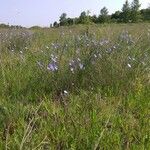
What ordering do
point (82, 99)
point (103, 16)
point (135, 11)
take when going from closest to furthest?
1. point (82, 99)
2. point (135, 11)
3. point (103, 16)

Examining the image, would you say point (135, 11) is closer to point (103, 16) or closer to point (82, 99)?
point (103, 16)

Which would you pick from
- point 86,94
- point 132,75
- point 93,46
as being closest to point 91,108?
point 86,94

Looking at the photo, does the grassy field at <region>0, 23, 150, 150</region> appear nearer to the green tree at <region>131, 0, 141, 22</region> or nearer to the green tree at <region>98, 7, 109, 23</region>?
the green tree at <region>131, 0, 141, 22</region>

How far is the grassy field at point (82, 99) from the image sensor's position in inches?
101

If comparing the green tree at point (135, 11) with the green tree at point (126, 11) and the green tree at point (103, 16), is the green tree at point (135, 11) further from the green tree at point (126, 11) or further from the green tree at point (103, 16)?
the green tree at point (103, 16)

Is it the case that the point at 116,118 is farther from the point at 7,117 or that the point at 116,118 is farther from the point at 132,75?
the point at 132,75

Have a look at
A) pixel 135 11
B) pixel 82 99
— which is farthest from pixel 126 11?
pixel 82 99

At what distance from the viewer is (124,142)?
2574 mm

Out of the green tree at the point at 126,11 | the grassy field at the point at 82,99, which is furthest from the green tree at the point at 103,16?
the grassy field at the point at 82,99

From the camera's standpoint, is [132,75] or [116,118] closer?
[116,118]

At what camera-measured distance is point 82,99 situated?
3322 millimetres

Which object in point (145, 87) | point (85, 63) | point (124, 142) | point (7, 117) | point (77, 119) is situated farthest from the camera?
point (85, 63)

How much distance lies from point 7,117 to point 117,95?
3.43 ft

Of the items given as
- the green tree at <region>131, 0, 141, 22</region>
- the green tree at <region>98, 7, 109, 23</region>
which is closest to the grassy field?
the green tree at <region>131, 0, 141, 22</region>
